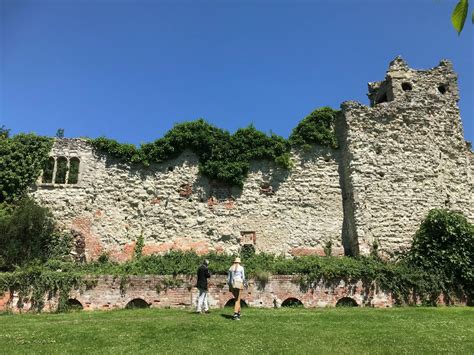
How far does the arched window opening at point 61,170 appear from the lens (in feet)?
61.2

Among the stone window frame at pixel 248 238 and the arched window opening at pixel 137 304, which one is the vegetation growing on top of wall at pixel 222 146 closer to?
the stone window frame at pixel 248 238

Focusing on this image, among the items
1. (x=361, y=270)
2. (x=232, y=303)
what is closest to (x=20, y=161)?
(x=232, y=303)

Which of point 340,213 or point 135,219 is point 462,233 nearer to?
point 340,213

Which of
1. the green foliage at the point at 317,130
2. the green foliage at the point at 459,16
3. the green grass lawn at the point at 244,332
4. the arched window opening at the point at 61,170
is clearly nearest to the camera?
the green foliage at the point at 459,16

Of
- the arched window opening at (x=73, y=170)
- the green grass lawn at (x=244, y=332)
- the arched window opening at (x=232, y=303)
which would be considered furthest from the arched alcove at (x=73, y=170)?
the arched window opening at (x=232, y=303)

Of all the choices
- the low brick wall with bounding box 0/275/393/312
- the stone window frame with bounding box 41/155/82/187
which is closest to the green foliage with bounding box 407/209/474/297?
the low brick wall with bounding box 0/275/393/312

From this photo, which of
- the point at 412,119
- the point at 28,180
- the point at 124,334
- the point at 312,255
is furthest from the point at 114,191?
the point at 412,119

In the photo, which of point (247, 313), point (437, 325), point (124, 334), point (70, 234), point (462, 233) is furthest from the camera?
point (70, 234)

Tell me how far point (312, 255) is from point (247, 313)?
6.16 m

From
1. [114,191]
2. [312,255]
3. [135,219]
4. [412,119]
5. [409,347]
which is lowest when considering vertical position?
[409,347]

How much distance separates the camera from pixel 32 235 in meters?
16.5

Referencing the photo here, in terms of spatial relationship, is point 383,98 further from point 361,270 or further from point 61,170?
point 61,170

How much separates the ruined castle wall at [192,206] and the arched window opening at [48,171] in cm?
41

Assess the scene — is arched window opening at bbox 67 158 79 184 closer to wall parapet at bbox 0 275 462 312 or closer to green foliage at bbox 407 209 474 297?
wall parapet at bbox 0 275 462 312
